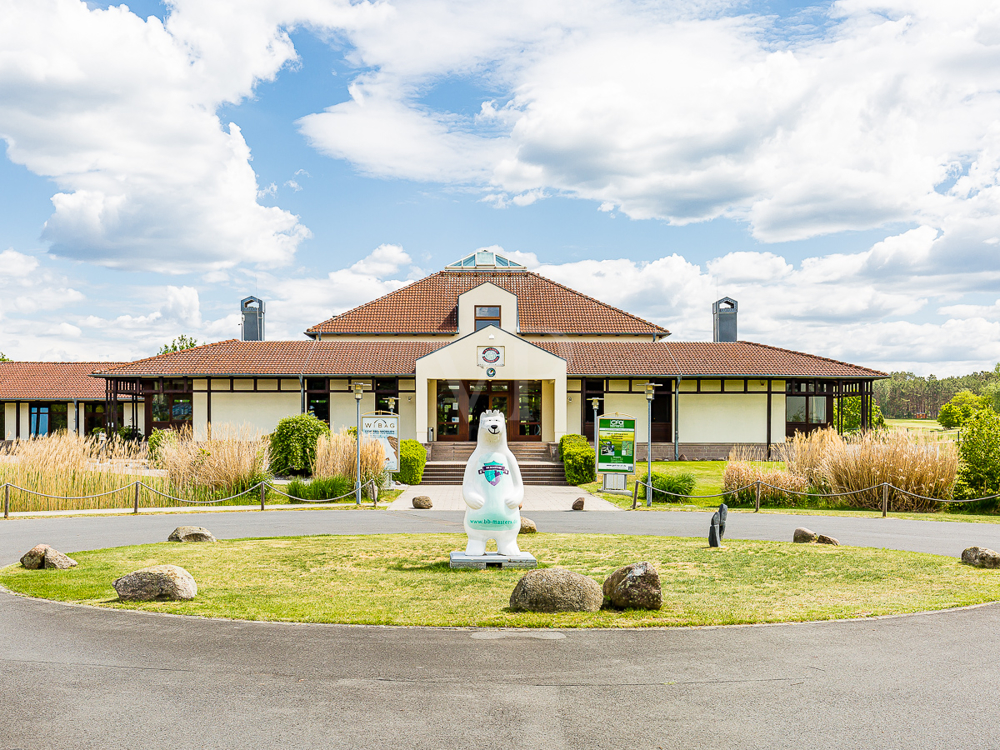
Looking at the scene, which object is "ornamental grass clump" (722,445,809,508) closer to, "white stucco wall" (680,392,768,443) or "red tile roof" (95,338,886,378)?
"red tile roof" (95,338,886,378)

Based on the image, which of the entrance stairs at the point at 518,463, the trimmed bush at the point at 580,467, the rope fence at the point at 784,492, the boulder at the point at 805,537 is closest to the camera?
the boulder at the point at 805,537

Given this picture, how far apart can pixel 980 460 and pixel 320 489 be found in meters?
17.5

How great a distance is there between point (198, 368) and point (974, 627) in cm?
2962

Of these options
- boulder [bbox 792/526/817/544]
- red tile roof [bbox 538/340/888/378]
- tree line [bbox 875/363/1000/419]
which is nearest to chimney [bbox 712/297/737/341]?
red tile roof [bbox 538/340/888/378]

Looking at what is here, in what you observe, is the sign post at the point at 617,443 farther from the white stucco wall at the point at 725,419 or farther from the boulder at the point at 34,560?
the boulder at the point at 34,560

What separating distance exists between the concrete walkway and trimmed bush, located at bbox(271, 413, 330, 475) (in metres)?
3.26

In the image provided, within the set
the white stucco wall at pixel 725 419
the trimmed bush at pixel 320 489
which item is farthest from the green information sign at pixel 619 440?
the white stucco wall at pixel 725 419

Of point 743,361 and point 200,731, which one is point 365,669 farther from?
point 743,361

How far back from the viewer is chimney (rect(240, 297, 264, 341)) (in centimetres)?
3919

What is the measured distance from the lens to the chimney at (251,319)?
Answer: 39188 mm

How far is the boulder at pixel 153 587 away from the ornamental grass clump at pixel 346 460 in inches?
516

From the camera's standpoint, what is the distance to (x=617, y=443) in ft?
73.3

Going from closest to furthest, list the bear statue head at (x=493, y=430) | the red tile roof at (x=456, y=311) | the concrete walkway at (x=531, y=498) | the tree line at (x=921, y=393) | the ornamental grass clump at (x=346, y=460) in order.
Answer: the bear statue head at (x=493, y=430), the concrete walkway at (x=531, y=498), the ornamental grass clump at (x=346, y=460), the red tile roof at (x=456, y=311), the tree line at (x=921, y=393)

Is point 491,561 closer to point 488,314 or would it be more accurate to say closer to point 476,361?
point 476,361
